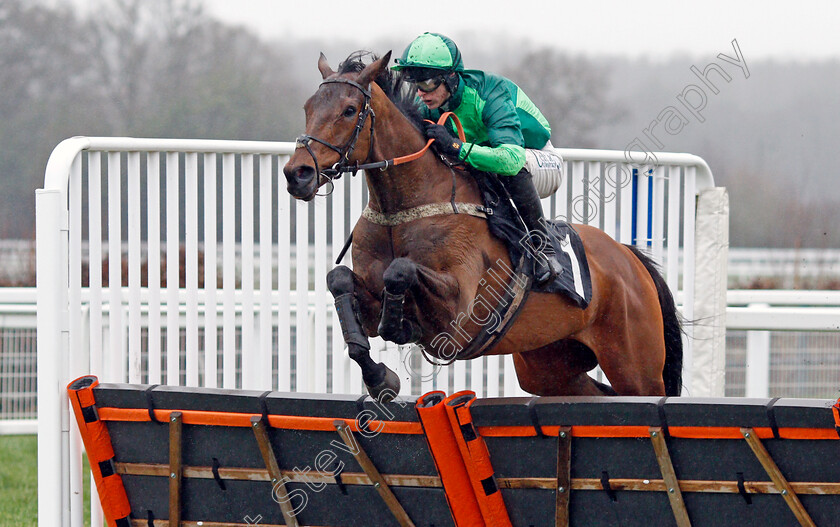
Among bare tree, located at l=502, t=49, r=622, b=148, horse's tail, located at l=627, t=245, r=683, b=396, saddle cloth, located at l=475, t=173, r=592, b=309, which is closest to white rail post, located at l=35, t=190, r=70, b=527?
saddle cloth, located at l=475, t=173, r=592, b=309

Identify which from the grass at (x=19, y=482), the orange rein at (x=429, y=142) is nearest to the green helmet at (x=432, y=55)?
the orange rein at (x=429, y=142)

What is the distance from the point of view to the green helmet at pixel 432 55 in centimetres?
359

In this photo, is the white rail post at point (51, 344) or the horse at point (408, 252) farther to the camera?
the white rail post at point (51, 344)

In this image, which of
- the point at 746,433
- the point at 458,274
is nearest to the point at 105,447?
the point at 458,274

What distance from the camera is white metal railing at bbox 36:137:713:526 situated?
12.1ft

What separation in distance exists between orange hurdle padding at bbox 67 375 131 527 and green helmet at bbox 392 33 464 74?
1634mm

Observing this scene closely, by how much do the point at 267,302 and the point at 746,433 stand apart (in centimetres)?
208

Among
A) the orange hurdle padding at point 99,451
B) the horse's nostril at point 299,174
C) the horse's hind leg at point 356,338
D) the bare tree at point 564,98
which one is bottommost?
the orange hurdle padding at point 99,451

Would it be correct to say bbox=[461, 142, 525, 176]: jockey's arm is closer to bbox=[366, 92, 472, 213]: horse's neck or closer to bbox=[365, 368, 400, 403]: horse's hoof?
bbox=[366, 92, 472, 213]: horse's neck

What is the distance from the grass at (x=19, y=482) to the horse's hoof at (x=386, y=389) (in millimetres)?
2413

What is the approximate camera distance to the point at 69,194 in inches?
151

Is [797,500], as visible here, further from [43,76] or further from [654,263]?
[43,76]

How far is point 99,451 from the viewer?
3.68m

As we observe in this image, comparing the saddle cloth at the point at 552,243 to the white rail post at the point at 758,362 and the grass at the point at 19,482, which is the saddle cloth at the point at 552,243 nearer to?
the white rail post at the point at 758,362
